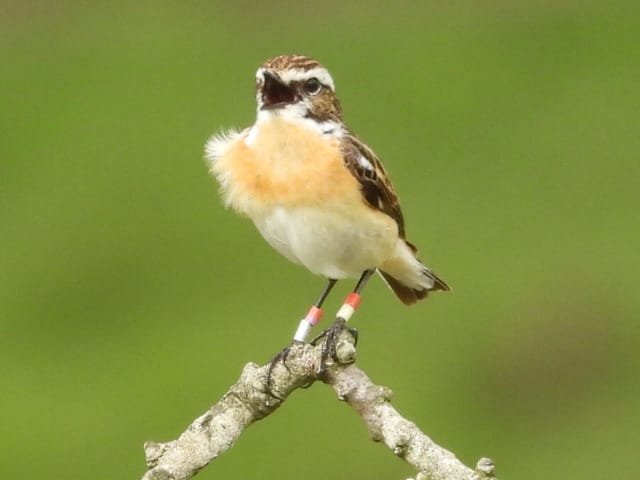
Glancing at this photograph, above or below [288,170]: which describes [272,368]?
below

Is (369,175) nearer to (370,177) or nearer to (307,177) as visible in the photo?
(370,177)

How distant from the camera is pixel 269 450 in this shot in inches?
491

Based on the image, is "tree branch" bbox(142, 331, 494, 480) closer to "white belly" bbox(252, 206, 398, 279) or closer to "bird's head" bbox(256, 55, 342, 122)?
"white belly" bbox(252, 206, 398, 279)

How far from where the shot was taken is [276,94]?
704cm

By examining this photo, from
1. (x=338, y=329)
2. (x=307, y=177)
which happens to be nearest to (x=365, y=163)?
(x=307, y=177)

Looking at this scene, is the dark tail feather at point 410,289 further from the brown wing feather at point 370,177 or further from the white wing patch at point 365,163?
the white wing patch at point 365,163

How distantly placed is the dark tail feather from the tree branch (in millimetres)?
1482

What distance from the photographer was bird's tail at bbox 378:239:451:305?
7.74 meters

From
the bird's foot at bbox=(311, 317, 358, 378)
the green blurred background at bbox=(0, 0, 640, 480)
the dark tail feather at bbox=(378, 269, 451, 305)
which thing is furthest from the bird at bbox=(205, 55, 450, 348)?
the green blurred background at bbox=(0, 0, 640, 480)

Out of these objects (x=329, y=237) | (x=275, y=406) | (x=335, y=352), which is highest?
(x=329, y=237)

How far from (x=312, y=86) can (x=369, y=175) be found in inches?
16.5

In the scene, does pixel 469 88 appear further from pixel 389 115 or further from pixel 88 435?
pixel 88 435

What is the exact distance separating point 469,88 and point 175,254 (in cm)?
254

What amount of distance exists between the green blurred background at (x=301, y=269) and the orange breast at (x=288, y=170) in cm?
492
